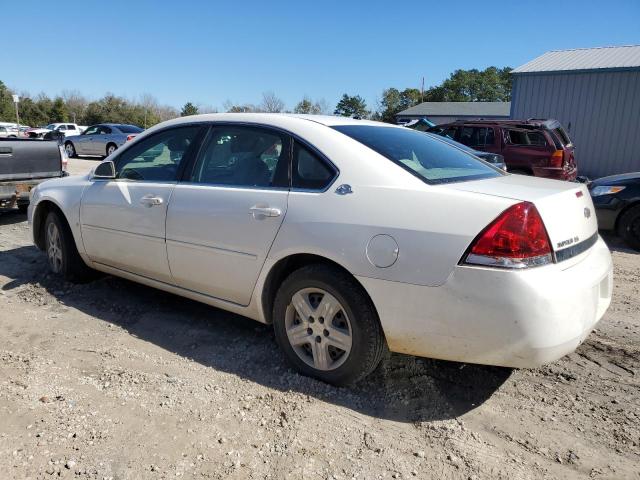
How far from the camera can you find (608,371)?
325 centimetres

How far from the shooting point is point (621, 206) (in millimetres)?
6902

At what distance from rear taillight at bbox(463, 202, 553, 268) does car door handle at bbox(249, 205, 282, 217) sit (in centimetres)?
116

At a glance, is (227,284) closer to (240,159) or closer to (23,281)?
(240,159)

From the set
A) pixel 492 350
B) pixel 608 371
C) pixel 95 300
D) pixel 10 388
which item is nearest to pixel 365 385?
pixel 492 350

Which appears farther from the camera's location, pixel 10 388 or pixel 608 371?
pixel 608 371

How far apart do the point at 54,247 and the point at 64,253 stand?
27 cm

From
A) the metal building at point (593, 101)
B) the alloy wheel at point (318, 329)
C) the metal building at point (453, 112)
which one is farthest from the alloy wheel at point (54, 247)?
the metal building at point (453, 112)

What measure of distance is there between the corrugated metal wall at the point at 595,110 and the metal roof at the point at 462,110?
32.7 m

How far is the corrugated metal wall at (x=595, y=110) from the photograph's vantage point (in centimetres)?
1591

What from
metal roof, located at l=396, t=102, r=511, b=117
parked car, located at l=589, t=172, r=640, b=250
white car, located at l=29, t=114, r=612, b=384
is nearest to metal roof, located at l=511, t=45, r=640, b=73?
parked car, located at l=589, t=172, r=640, b=250

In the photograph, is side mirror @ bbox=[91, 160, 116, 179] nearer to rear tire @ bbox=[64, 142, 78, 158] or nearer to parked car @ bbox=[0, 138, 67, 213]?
parked car @ bbox=[0, 138, 67, 213]

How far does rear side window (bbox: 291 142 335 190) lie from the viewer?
300 cm

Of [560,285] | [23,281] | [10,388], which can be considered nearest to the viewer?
[560,285]

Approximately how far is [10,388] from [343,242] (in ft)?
6.96
